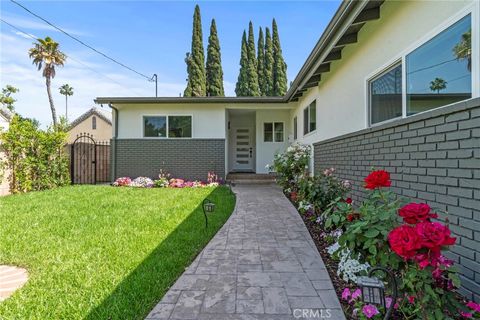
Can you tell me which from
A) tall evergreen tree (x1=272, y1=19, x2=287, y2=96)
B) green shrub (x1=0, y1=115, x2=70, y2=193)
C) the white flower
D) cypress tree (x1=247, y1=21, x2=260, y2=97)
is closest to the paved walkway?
the white flower

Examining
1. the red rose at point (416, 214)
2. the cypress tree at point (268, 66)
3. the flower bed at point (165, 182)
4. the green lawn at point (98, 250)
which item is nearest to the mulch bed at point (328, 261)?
the red rose at point (416, 214)

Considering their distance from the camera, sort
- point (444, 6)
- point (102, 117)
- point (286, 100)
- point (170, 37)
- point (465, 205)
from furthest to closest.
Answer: point (102, 117)
point (170, 37)
point (286, 100)
point (444, 6)
point (465, 205)

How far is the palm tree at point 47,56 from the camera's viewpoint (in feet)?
65.2

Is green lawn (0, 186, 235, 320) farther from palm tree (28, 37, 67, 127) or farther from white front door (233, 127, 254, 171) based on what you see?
palm tree (28, 37, 67, 127)

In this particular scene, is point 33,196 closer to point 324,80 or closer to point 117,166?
point 117,166

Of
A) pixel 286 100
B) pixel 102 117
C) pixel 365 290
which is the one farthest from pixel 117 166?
pixel 102 117

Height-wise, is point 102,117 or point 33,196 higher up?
point 102,117

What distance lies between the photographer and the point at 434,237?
1.52 meters

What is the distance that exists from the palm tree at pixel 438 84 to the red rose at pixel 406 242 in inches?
77.4

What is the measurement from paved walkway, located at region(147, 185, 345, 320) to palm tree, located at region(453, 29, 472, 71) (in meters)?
2.47

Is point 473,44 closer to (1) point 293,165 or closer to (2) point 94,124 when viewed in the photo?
(1) point 293,165

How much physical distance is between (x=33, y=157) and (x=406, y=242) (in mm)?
10923

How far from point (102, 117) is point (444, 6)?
3359cm

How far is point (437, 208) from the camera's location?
8.32 ft
